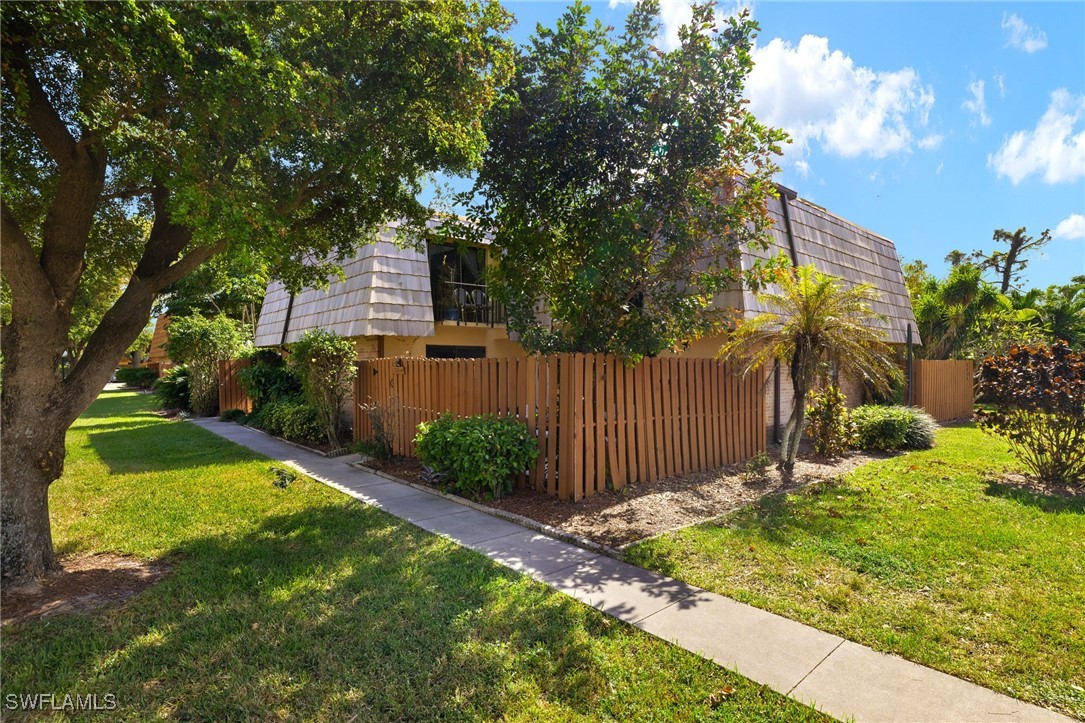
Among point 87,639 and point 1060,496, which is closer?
point 87,639

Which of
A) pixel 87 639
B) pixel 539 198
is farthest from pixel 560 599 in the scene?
pixel 539 198

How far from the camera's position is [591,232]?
707cm

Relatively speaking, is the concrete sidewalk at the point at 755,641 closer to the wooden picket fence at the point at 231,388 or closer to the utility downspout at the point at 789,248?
the utility downspout at the point at 789,248

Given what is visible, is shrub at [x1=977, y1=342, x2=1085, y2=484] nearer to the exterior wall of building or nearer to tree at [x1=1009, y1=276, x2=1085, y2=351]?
the exterior wall of building

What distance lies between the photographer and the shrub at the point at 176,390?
19.5 m

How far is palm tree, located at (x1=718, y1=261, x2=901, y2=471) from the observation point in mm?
8141

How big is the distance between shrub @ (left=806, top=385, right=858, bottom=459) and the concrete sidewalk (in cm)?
661

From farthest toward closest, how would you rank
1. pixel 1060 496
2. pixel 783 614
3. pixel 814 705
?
1. pixel 1060 496
2. pixel 783 614
3. pixel 814 705

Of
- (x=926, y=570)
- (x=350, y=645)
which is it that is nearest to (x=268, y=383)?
(x=350, y=645)

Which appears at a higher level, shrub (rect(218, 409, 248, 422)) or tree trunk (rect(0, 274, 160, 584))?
tree trunk (rect(0, 274, 160, 584))

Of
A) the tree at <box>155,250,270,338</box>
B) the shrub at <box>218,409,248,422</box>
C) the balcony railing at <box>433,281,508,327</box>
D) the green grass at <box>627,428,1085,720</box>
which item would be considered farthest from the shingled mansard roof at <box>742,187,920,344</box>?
the tree at <box>155,250,270,338</box>

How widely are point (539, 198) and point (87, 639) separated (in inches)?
250

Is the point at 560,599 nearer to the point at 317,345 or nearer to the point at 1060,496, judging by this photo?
the point at 1060,496

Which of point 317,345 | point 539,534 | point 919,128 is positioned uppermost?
point 919,128
